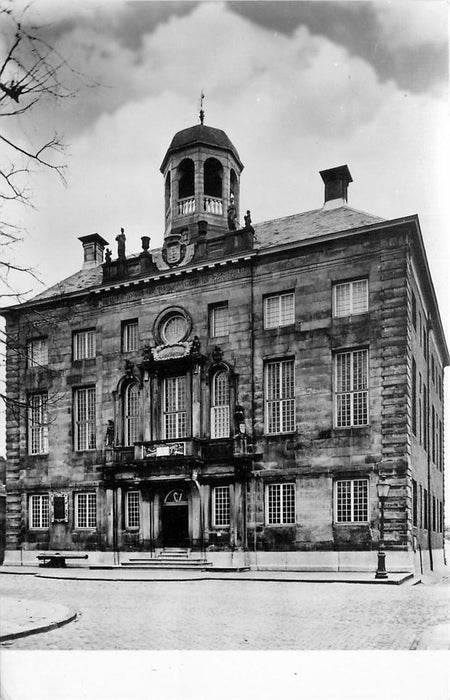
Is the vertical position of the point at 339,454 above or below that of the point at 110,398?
below

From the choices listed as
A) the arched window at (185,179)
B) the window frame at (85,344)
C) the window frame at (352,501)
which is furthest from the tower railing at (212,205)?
the window frame at (352,501)

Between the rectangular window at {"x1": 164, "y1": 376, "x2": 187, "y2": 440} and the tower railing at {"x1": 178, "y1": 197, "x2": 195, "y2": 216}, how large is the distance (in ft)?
23.5

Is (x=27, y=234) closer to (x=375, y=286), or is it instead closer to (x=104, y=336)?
(x=375, y=286)

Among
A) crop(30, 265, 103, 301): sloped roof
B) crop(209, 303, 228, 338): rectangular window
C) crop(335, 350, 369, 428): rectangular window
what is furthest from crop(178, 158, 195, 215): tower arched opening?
crop(335, 350, 369, 428): rectangular window

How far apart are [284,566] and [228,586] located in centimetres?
577

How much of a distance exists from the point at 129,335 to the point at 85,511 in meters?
7.30

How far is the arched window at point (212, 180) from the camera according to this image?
106ft

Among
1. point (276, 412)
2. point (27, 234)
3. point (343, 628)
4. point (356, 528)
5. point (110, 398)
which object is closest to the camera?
point (343, 628)

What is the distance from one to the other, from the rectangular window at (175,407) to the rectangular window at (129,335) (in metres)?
2.24

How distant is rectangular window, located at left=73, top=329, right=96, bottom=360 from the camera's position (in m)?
32.2

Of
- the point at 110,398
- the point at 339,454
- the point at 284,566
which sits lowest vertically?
the point at 284,566

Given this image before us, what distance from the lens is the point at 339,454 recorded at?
85.5 feet
